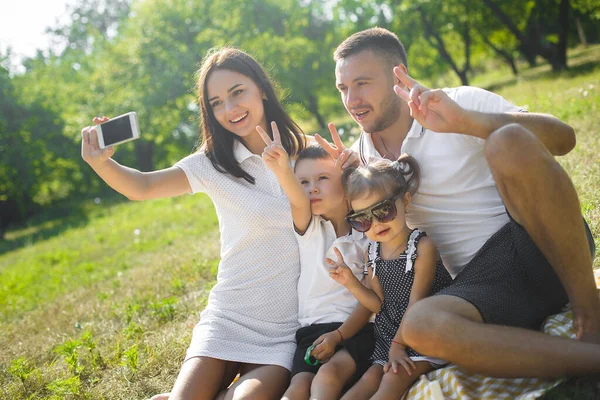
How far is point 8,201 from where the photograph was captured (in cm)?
2736

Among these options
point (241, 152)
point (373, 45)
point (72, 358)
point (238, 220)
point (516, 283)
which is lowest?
point (72, 358)

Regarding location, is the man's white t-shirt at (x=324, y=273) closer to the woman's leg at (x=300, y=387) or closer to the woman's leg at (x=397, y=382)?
the woman's leg at (x=300, y=387)

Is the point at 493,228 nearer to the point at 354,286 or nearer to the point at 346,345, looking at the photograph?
the point at 354,286

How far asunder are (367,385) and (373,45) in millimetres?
2441

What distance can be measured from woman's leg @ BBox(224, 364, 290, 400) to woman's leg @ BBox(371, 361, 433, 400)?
0.72 m

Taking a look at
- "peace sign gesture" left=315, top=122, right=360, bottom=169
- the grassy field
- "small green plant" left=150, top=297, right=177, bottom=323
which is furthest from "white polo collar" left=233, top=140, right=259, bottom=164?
"small green plant" left=150, top=297, right=177, bottom=323

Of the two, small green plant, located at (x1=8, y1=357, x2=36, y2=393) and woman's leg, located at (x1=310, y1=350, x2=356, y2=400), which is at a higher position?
woman's leg, located at (x1=310, y1=350, x2=356, y2=400)

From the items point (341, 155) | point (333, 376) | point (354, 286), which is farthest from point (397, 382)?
point (341, 155)

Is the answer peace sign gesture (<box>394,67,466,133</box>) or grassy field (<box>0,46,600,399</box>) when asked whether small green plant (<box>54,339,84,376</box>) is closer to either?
grassy field (<box>0,46,600,399</box>)

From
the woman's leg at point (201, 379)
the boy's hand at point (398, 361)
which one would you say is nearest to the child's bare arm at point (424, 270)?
the boy's hand at point (398, 361)

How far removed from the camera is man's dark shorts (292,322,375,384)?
3369 mm

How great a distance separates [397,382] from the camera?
118 inches

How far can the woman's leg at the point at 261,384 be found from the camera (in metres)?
3.30

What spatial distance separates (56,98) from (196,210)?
1963 centimetres
